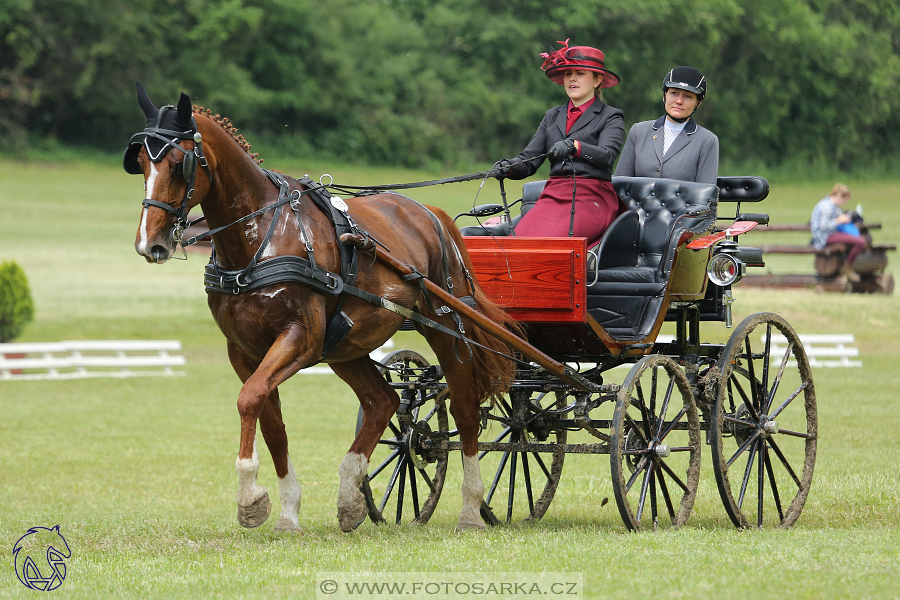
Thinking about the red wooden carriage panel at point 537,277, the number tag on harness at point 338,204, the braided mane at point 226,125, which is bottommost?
the red wooden carriage panel at point 537,277

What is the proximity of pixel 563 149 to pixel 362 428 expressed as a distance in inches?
77.6

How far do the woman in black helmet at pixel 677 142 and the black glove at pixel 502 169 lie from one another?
113 centimetres

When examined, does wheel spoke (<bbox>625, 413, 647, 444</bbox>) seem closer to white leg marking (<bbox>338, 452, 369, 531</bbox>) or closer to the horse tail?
the horse tail

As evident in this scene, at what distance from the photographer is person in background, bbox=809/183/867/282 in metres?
22.3

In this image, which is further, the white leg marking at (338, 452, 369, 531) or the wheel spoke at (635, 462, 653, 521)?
the wheel spoke at (635, 462, 653, 521)

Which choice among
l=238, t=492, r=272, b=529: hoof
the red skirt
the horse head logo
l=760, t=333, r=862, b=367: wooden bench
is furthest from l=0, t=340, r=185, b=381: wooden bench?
l=238, t=492, r=272, b=529: hoof

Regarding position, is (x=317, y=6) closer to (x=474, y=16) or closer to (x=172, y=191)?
(x=474, y=16)

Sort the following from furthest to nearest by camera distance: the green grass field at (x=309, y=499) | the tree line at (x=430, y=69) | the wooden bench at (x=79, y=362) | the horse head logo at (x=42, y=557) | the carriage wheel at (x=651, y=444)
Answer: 1. the tree line at (x=430, y=69)
2. the wooden bench at (x=79, y=362)
3. the carriage wheel at (x=651, y=444)
4. the horse head logo at (x=42, y=557)
5. the green grass field at (x=309, y=499)

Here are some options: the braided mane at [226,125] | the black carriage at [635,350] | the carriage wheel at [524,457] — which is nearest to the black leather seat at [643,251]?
the black carriage at [635,350]

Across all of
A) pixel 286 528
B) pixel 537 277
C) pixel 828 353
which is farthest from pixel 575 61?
pixel 828 353

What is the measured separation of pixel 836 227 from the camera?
22.6 meters

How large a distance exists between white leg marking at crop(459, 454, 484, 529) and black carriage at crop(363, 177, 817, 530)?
0.50ft

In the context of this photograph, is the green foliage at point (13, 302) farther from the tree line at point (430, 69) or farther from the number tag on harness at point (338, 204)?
the tree line at point (430, 69)

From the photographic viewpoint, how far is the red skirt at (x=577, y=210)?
6883mm
